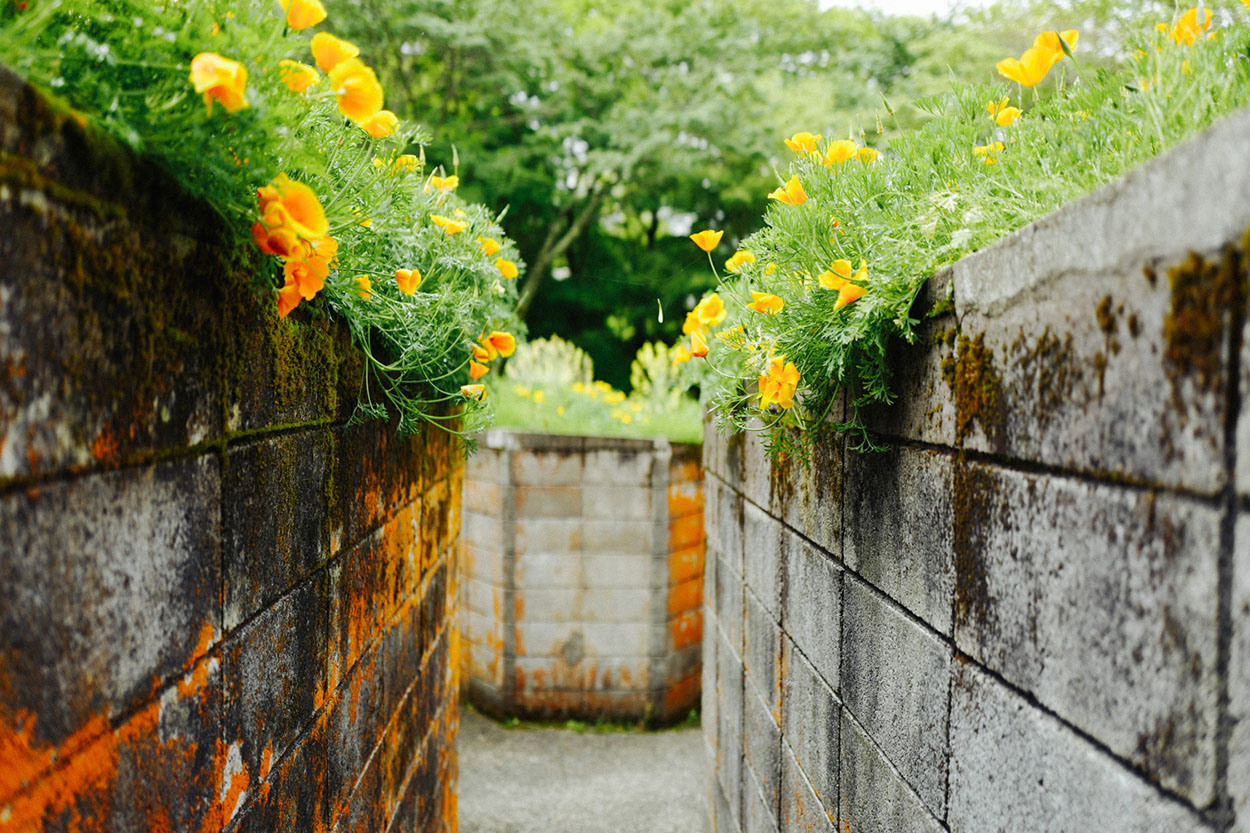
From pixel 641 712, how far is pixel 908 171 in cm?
532

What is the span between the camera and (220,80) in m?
0.82

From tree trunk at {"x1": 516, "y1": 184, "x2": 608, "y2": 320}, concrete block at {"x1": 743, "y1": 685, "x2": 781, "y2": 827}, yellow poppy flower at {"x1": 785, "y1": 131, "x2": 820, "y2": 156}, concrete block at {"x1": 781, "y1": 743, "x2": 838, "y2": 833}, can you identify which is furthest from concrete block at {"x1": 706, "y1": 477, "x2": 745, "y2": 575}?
tree trunk at {"x1": 516, "y1": 184, "x2": 608, "y2": 320}

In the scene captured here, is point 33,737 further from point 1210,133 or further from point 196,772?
point 1210,133

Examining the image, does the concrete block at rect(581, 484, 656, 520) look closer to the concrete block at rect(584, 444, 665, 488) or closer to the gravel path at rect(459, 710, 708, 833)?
the concrete block at rect(584, 444, 665, 488)

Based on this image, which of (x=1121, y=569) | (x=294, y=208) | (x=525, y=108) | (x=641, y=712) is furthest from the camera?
(x=525, y=108)

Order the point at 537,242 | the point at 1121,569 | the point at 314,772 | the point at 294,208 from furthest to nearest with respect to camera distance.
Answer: the point at 537,242 < the point at 314,772 < the point at 294,208 < the point at 1121,569

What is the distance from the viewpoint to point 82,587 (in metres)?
0.81

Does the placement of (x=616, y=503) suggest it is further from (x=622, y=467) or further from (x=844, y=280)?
(x=844, y=280)

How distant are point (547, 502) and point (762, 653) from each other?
344 cm

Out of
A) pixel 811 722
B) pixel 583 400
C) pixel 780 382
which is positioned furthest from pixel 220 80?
A: pixel 583 400

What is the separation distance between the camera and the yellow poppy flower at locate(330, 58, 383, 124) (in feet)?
3.46

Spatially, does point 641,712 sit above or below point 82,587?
below

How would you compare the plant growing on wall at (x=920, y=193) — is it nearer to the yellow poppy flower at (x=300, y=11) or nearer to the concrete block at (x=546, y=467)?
the yellow poppy flower at (x=300, y=11)

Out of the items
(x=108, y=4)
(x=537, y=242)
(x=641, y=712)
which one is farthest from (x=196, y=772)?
(x=537, y=242)
